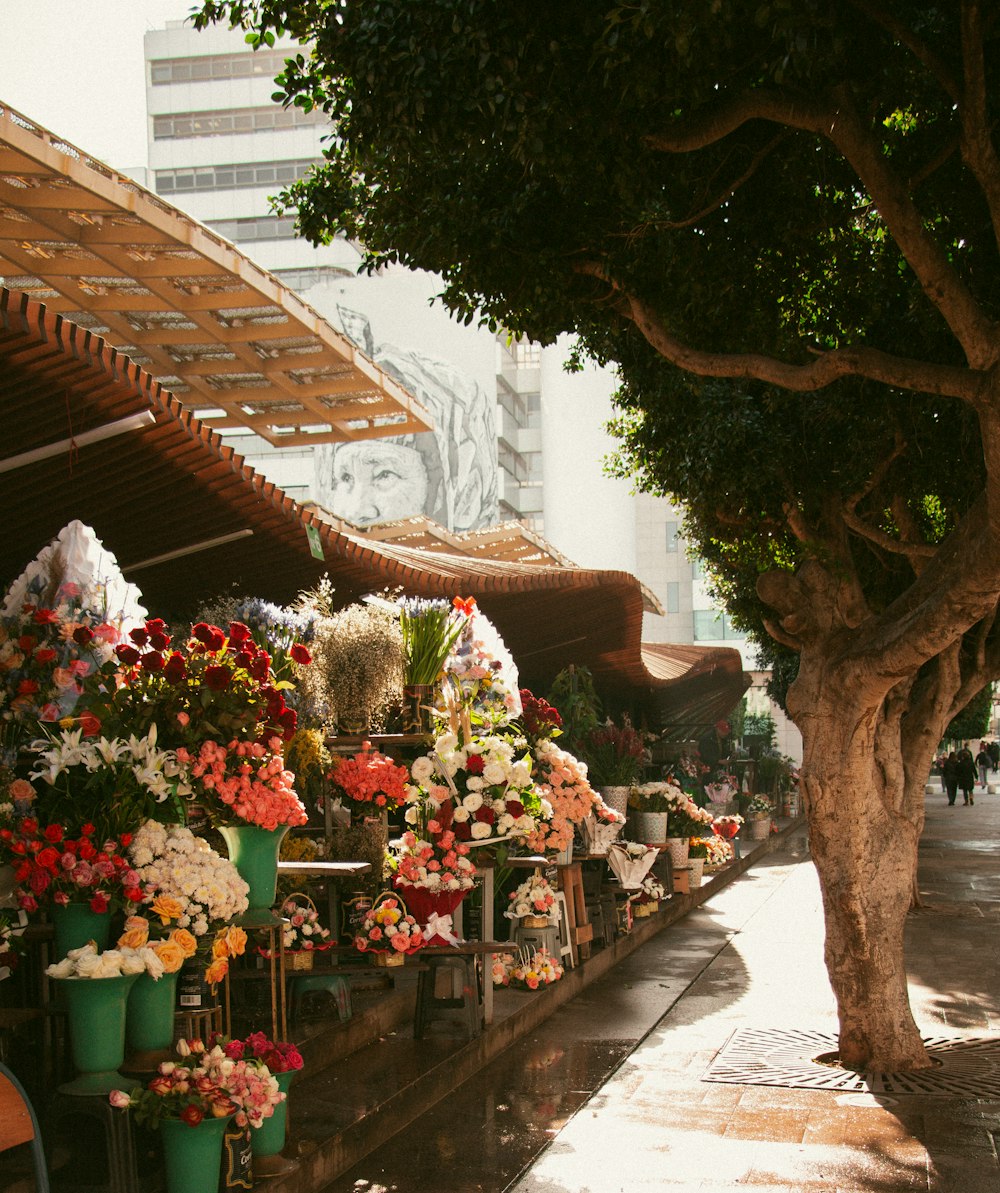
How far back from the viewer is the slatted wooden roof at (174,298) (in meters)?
8.59

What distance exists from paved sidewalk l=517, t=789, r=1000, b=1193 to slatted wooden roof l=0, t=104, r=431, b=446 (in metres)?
6.07

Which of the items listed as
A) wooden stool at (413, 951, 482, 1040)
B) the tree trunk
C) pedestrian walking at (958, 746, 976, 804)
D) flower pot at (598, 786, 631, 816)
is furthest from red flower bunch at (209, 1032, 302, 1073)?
pedestrian walking at (958, 746, 976, 804)

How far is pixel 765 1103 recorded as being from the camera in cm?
707

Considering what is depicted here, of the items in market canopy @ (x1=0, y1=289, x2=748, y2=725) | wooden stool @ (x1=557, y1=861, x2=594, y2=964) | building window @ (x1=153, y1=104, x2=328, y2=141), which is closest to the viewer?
market canopy @ (x1=0, y1=289, x2=748, y2=725)

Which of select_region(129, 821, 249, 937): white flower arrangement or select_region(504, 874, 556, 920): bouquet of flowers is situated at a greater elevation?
select_region(129, 821, 249, 937): white flower arrangement

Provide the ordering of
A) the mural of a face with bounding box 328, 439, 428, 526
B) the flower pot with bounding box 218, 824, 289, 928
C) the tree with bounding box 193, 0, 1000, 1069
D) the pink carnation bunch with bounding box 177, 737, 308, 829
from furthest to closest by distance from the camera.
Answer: the mural of a face with bounding box 328, 439, 428, 526
the flower pot with bounding box 218, 824, 289, 928
the tree with bounding box 193, 0, 1000, 1069
the pink carnation bunch with bounding box 177, 737, 308, 829

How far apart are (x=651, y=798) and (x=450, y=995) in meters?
7.09

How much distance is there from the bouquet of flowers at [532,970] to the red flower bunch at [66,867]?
16.2 feet

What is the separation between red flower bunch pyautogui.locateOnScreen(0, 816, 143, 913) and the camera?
4.75 meters

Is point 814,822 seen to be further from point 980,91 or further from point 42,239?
point 42,239

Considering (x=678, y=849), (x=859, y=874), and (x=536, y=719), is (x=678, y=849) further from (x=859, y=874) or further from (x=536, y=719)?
(x=859, y=874)

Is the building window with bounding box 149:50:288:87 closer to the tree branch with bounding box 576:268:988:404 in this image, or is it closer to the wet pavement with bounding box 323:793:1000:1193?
the wet pavement with bounding box 323:793:1000:1193

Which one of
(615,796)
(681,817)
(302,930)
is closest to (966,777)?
(681,817)

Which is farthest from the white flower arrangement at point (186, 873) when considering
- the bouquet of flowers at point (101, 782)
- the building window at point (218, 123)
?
the building window at point (218, 123)
